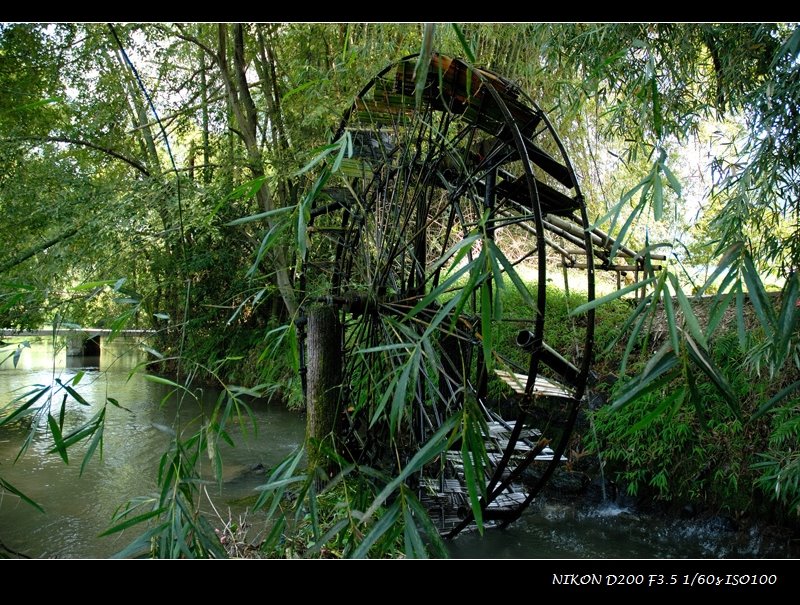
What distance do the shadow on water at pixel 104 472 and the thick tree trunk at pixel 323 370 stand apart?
0.35m

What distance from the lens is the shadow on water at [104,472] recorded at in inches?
139

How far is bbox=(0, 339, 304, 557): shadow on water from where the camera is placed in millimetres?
3543

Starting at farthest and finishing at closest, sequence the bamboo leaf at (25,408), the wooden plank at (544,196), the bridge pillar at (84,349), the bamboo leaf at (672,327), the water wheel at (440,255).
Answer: the bridge pillar at (84,349) → the wooden plank at (544,196) → the water wheel at (440,255) → the bamboo leaf at (25,408) → the bamboo leaf at (672,327)

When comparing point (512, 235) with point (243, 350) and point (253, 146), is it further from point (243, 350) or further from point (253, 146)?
point (243, 350)

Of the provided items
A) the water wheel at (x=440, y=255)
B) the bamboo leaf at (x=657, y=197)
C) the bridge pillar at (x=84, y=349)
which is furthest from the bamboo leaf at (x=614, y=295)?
the bridge pillar at (x=84, y=349)

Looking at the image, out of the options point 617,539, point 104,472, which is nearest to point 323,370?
point 617,539

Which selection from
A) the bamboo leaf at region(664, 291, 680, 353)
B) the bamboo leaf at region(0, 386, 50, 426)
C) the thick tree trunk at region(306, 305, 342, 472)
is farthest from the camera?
the thick tree trunk at region(306, 305, 342, 472)

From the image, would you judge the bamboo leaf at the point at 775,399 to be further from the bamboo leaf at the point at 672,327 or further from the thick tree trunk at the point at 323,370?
the thick tree trunk at the point at 323,370

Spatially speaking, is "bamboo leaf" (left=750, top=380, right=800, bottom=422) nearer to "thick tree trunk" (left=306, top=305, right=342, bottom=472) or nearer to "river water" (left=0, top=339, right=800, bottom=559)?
"thick tree trunk" (left=306, top=305, right=342, bottom=472)

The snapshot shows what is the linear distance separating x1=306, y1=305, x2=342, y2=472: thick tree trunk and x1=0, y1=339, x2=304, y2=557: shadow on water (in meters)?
0.35

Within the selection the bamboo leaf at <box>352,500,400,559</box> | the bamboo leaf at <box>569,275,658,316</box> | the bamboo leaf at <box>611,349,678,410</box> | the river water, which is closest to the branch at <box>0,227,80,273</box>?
the river water
